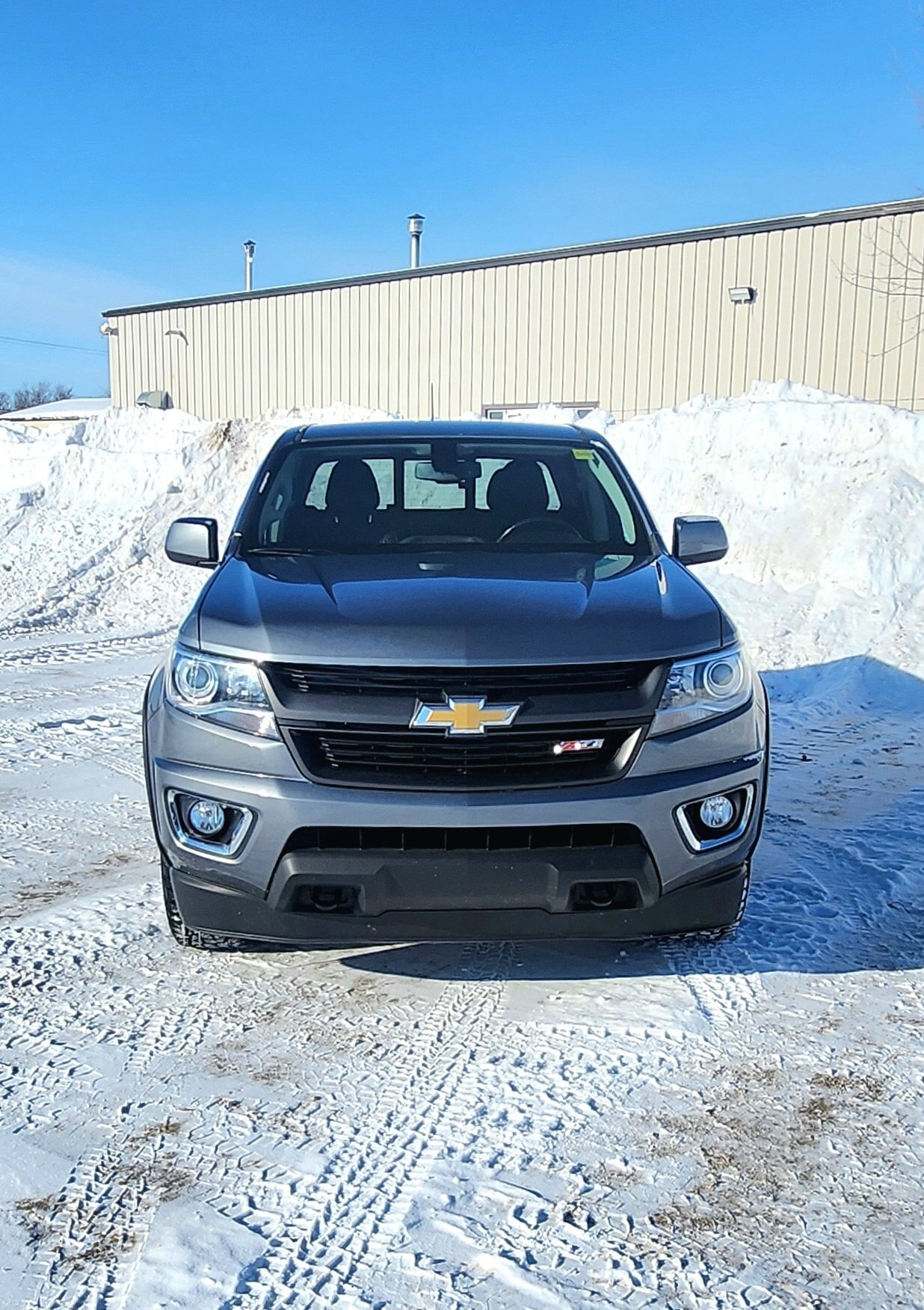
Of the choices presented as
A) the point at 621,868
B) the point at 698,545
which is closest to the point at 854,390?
the point at 698,545

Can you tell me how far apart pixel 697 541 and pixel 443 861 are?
78.0 inches

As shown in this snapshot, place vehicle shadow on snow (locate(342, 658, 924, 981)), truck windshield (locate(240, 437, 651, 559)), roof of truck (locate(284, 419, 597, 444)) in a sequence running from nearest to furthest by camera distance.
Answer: vehicle shadow on snow (locate(342, 658, 924, 981)) < truck windshield (locate(240, 437, 651, 559)) < roof of truck (locate(284, 419, 597, 444))

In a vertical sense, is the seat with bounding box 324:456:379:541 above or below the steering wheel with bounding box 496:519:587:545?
above

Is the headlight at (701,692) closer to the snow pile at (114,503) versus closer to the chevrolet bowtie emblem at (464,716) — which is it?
the chevrolet bowtie emblem at (464,716)

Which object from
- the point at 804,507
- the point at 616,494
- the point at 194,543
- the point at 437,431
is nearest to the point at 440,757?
the point at 194,543

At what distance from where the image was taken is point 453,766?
299cm

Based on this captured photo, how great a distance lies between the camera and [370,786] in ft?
9.70

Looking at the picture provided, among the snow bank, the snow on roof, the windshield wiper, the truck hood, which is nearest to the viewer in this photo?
the truck hood

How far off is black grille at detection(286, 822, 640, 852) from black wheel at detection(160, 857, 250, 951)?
435 mm

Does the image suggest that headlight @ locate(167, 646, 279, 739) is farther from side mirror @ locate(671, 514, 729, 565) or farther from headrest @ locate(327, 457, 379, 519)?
side mirror @ locate(671, 514, 729, 565)

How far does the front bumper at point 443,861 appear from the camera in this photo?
2.93 metres

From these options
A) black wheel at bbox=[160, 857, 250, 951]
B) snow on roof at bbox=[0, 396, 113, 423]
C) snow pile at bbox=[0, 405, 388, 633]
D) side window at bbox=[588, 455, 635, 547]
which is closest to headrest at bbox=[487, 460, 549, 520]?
side window at bbox=[588, 455, 635, 547]

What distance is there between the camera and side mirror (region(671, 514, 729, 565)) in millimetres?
4375

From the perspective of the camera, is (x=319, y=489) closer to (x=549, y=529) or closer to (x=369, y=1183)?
(x=549, y=529)
